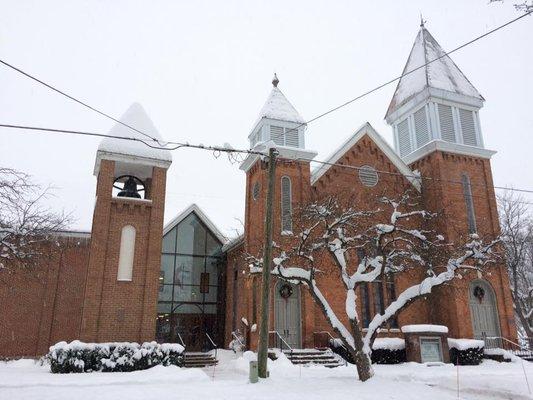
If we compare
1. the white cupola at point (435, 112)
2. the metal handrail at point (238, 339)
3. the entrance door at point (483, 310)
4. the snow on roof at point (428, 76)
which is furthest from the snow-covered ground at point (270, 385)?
the snow on roof at point (428, 76)

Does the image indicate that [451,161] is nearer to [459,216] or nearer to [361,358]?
[459,216]

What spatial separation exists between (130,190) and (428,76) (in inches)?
718

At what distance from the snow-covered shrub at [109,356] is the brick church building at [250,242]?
2.92 feet

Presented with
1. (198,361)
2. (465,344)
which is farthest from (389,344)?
(198,361)

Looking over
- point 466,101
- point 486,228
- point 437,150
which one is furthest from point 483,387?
point 466,101

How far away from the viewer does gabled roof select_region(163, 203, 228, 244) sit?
1045 inches

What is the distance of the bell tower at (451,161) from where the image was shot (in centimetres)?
2323

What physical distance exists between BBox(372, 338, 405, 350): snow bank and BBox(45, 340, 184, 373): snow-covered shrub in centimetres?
877

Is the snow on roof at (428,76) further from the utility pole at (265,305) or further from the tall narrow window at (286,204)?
the utility pole at (265,305)

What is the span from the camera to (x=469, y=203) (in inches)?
996

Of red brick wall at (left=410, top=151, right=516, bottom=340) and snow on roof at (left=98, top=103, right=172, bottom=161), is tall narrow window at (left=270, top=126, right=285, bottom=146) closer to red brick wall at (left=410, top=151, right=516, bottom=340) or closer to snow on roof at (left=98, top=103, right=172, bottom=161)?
snow on roof at (left=98, top=103, right=172, bottom=161)

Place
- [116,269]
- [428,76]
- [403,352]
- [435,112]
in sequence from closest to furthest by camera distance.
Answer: [116,269]
[403,352]
[435,112]
[428,76]

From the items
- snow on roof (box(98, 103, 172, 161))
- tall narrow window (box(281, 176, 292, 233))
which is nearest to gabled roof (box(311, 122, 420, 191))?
tall narrow window (box(281, 176, 292, 233))

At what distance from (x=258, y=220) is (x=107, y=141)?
8.10m
